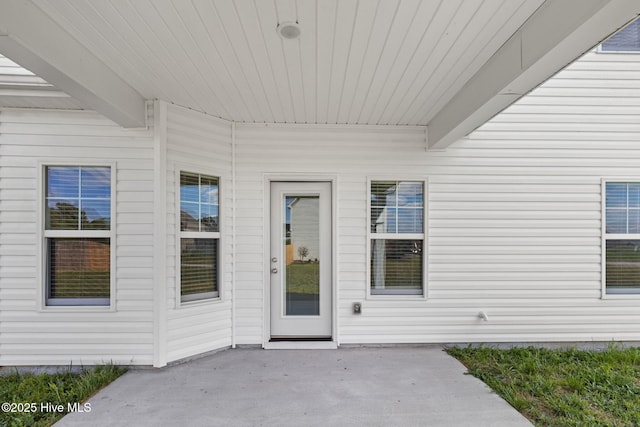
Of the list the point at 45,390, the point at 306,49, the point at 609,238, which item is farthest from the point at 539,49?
the point at 45,390

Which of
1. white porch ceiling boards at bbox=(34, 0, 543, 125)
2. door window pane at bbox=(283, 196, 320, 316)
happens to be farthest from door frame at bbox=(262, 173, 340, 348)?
white porch ceiling boards at bbox=(34, 0, 543, 125)

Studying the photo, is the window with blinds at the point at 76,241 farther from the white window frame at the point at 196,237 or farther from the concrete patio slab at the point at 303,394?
the concrete patio slab at the point at 303,394

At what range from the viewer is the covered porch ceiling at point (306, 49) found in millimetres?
1795

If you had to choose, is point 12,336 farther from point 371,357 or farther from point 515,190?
point 515,190

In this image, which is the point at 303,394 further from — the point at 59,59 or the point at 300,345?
the point at 59,59

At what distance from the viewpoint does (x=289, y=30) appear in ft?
6.66

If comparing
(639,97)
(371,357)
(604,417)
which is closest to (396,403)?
(371,357)

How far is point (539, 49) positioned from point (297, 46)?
1.49 m

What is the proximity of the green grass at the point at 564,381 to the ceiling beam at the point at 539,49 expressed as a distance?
7.68ft

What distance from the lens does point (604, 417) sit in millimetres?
2312

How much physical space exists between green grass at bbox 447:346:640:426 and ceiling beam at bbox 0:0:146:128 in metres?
3.99

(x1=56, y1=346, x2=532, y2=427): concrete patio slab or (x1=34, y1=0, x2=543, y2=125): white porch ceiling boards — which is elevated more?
(x1=34, y1=0, x2=543, y2=125): white porch ceiling boards

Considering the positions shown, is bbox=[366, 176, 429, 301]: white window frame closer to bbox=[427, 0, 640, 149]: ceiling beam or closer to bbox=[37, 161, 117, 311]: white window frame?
bbox=[427, 0, 640, 149]: ceiling beam

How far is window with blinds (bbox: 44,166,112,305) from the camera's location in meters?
3.21
